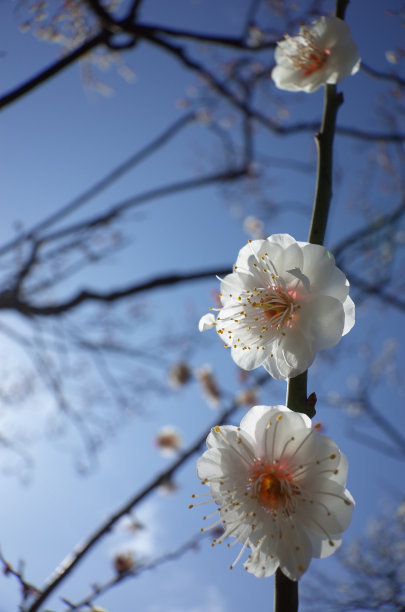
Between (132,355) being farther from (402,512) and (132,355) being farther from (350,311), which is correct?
(402,512)

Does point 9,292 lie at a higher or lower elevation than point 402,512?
higher

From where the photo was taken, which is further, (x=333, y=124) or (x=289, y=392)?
(x=333, y=124)

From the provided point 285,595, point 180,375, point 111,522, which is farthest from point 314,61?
point 180,375

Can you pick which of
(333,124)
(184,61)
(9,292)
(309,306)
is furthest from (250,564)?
(184,61)

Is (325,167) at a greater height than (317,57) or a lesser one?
lesser

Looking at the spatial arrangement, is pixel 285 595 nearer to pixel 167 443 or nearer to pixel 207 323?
pixel 207 323

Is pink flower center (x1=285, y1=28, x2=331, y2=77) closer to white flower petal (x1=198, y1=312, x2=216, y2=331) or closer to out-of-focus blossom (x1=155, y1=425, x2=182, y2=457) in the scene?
white flower petal (x1=198, y1=312, x2=216, y2=331)

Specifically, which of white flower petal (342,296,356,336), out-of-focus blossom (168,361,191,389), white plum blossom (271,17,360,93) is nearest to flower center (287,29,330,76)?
white plum blossom (271,17,360,93)
